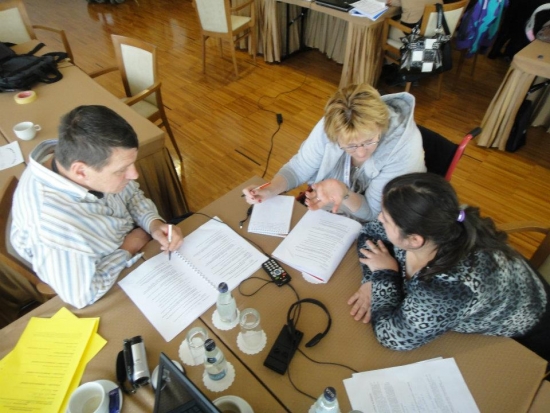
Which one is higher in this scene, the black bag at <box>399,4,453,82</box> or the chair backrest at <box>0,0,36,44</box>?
the chair backrest at <box>0,0,36,44</box>

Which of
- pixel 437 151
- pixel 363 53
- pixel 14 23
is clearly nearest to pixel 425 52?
pixel 363 53

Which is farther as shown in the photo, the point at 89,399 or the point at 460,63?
the point at 460,63

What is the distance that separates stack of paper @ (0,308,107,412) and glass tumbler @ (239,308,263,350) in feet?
1.42

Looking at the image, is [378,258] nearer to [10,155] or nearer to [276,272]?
[276,272]

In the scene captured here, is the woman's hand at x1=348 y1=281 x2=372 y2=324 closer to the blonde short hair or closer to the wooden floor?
the blonde short hair

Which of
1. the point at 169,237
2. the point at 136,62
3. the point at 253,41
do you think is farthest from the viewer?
the point at 253,41

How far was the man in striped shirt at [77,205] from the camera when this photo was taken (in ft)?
3.60

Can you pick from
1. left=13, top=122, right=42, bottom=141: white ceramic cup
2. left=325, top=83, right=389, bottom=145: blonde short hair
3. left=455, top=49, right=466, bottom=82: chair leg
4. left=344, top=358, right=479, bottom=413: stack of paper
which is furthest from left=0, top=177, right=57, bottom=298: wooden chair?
left=455, top=49, right=466, bottom=82: chair leg

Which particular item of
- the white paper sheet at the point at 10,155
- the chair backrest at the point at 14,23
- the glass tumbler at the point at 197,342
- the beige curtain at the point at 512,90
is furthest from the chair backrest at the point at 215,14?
the glass tumbler at the point at 197,342

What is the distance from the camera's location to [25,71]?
85.3 inches

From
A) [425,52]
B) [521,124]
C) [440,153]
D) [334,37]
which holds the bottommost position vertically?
[521,124]

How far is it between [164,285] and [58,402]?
41 centimetres

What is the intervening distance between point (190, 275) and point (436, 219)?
80cm

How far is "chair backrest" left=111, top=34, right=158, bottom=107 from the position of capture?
236cm
